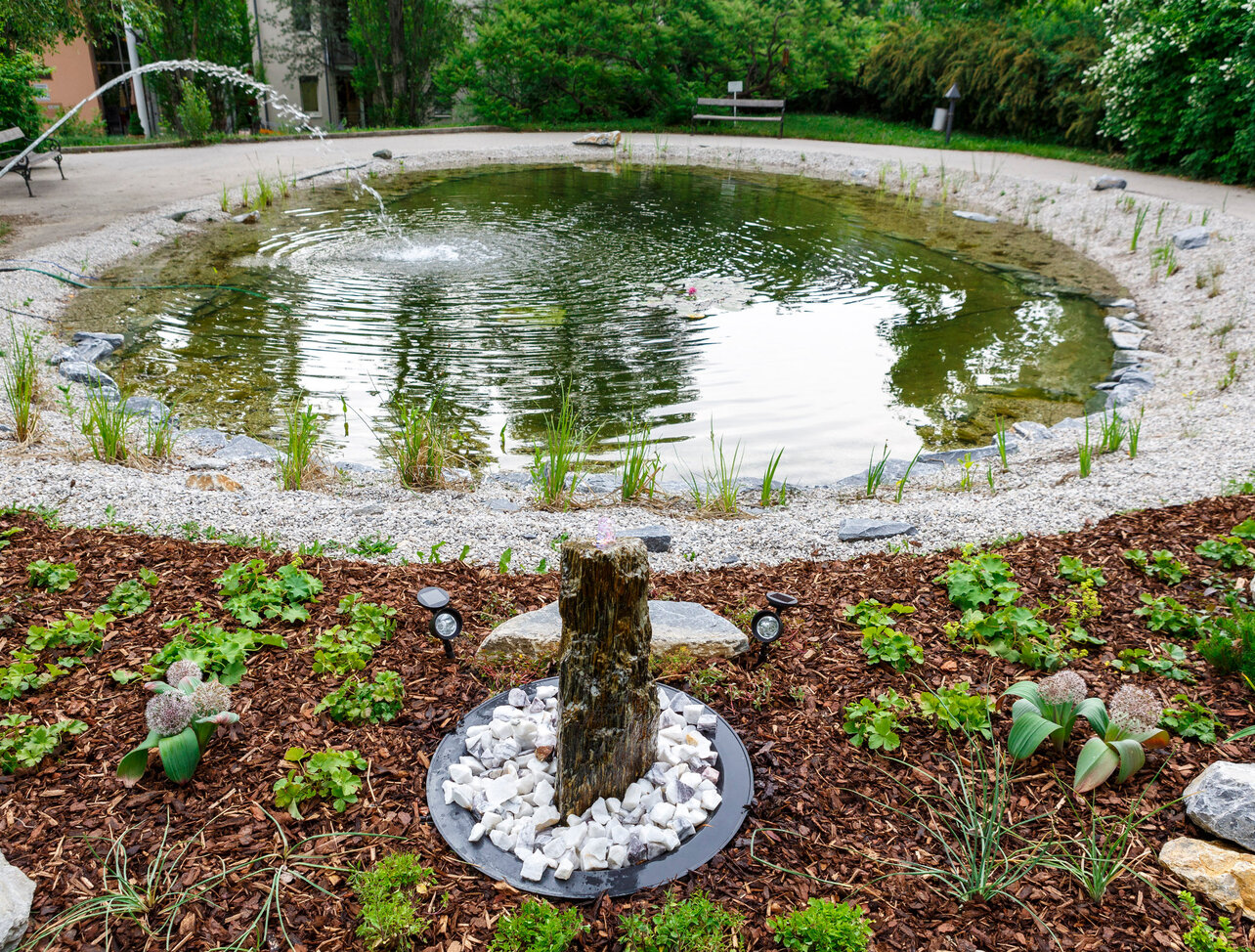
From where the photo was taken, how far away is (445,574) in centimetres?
345

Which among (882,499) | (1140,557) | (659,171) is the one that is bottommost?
(882,499)

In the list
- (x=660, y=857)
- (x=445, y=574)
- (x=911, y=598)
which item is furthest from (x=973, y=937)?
(x=445, y=574)

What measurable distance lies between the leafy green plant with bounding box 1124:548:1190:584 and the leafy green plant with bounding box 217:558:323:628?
326 cm

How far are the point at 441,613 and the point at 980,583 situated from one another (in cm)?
206

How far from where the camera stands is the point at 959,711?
259 centimetres

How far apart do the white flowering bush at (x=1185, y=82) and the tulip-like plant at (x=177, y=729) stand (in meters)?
13.4

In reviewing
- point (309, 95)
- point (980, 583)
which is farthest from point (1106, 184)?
point (309, 95)

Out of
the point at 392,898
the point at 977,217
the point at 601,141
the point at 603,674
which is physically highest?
the point at 601,141

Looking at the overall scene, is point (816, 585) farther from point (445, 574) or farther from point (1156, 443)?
point (1156, 443)

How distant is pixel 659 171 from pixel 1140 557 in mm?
14544

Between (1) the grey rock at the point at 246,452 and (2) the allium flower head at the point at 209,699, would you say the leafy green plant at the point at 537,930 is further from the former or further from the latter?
(1) the grey rock at the point at 246,452

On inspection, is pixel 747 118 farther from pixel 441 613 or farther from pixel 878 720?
pixel 878 720

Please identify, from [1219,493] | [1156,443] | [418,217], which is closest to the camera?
[1219,493]

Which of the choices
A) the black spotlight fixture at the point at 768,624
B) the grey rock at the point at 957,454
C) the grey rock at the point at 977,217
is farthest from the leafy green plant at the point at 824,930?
the grey rock at the point at 977,217
